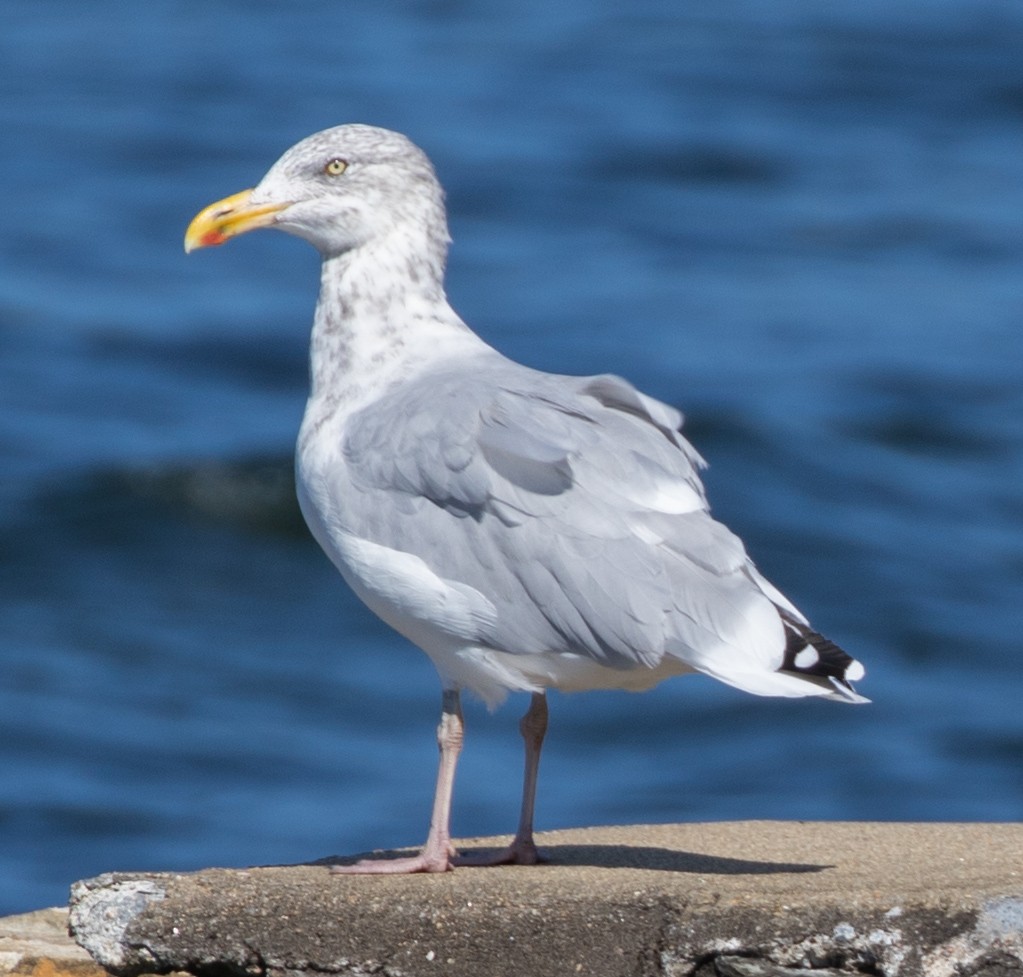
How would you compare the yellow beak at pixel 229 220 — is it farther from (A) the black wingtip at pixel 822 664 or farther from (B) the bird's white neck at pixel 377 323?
(A) the black wingtip at pixel 822 664

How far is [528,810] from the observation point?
5.80 m

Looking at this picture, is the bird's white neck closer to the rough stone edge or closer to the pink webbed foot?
the pink webbed foot

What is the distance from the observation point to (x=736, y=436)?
61.8 feet

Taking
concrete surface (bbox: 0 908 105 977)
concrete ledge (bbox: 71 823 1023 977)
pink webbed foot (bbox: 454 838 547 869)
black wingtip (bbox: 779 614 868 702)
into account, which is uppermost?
black wingtip (bbox: 779 614 868 702)

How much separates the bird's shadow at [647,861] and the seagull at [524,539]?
0.12 meters

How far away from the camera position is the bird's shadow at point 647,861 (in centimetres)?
548

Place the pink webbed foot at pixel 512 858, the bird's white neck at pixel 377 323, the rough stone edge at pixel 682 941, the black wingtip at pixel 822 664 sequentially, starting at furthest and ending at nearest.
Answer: the bird's white neck at pixel 377 323 → the pink webbed foot at pixel 512 858 → the black wingtip at pixel 822 664 → the rough stone edge at pixel 682 941

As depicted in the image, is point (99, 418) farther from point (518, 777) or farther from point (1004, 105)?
point (1004, 105)

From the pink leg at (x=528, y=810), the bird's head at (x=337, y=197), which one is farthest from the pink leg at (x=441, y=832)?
the bird's head at (x=337, y=197)

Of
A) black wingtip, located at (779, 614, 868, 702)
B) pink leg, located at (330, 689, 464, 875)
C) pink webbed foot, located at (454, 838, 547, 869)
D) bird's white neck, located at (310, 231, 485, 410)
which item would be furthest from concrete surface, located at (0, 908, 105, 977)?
black wingtip, located at (779, 614, 868, 702)

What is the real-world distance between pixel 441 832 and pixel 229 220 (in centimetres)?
182

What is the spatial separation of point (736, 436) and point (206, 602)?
4793mm

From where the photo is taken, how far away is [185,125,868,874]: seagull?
5250mm

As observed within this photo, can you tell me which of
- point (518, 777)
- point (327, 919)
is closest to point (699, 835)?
point (327, 919)
